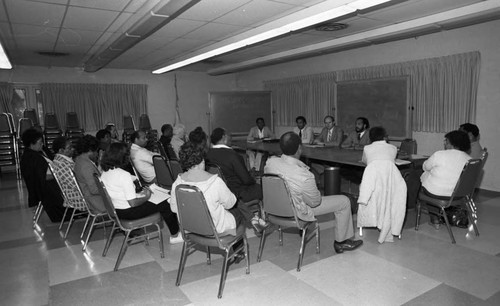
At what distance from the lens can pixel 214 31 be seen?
16.9ft

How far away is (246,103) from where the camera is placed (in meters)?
8.70

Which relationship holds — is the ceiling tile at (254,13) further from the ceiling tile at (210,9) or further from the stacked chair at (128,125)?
the stacked chair at (128,125)

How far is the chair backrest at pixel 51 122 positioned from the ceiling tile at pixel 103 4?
5248 mm

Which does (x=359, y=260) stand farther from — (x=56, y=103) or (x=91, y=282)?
(x=56, y=103)

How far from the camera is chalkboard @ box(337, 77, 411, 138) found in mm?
6090

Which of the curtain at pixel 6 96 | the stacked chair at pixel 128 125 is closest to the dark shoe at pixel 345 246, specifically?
the stacked chair at pixel 128 125

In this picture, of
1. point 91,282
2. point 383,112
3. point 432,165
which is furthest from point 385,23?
point 91,282

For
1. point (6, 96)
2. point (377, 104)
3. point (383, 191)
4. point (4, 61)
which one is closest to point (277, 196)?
point (383, 191)

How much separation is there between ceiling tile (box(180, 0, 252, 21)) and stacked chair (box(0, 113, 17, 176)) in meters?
5.61

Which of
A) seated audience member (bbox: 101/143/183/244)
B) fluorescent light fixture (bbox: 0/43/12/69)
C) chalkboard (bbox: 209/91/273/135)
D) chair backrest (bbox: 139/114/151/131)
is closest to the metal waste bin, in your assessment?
seated audience member (bbox: 101/143/183/244)

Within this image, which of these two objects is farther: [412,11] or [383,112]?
[383,112]

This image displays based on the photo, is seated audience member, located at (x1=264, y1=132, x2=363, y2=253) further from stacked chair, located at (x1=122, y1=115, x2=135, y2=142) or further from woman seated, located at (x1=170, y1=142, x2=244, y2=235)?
stacked chair, located at (x1=122, y1=115, x2=135, y2=142)

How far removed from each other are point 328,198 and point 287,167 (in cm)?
52

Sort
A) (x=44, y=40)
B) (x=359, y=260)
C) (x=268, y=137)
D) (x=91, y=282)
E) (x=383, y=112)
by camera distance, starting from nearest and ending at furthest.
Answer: (x=91, y=282) < (x=359, y=260) < (x=44, y=40) < (x=383, y=112) < (x=268, y=137)
